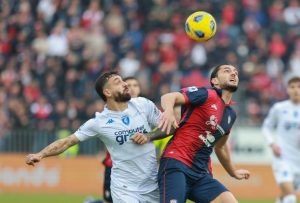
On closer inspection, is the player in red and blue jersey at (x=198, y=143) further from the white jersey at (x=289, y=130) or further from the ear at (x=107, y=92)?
the white jersey at (x=289, y=130)

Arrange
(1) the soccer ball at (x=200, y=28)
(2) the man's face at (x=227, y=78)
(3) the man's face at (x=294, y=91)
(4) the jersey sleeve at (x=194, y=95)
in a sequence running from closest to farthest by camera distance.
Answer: (4) the jersey sleeve at (x=194, y=95) → (2) the man's face at (x=227, y=78) → (1) the soccer ball at (x=200, y=28) → (3) the man's face at (x=294, y=91)

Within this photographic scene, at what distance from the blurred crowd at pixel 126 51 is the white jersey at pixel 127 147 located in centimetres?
1104

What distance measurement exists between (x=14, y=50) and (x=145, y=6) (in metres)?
3.95

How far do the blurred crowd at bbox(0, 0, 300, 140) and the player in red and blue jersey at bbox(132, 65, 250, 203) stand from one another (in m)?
11.3

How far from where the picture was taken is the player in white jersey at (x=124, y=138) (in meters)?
9.98

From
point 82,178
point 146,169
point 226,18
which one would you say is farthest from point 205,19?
point 226,18

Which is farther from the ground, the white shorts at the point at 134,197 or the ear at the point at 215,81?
the ear at the point at 215,81

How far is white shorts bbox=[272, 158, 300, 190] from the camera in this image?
14.5 m

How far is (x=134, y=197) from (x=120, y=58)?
13.7 meters

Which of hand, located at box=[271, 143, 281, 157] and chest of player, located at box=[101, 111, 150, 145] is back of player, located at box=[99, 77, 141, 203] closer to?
chest of player, located at box=[101, 111, 150, 145]

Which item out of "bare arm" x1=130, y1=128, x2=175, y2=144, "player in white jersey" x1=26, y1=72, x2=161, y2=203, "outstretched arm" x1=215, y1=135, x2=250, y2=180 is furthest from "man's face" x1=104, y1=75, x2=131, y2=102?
"outstretched arm" x1=215, y1=135, x2=250, y2=180

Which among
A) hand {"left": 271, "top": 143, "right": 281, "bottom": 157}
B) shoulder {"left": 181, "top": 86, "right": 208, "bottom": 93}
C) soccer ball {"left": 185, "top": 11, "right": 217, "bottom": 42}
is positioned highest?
soccer ball {"left": 185, "top": 11, "right": 217, "bottom": 42}

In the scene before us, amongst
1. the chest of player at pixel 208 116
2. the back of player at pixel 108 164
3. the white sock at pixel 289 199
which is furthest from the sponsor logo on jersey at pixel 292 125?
the chest of player at pixel 208 116

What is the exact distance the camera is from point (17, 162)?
2130 centimetres
